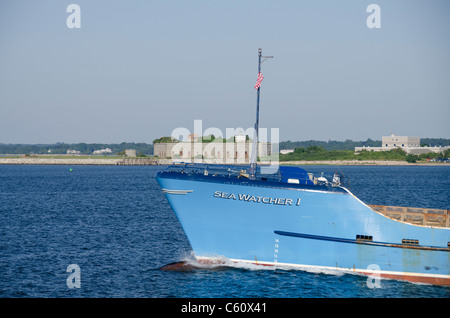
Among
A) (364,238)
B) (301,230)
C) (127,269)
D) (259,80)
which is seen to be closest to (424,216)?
(364,238)

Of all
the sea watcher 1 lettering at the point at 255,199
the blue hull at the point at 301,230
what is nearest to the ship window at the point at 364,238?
the blue hull at the point at 301,230

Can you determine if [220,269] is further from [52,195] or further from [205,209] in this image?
[52,195]

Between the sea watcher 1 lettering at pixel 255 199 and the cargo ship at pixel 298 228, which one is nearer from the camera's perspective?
the cargo ship at pixel 298 228

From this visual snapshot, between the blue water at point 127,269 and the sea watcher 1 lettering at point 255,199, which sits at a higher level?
the sea watcher 1 lettering at point 255,199

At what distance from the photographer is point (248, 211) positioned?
75.3 feet

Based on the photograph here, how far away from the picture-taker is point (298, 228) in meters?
22.6

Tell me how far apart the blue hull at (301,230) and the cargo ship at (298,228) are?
0.04m

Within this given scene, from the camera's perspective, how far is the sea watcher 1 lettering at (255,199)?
22500mm

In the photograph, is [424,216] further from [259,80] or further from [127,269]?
[127,269]

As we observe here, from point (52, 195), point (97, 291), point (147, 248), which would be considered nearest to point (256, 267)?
point (97, 291)

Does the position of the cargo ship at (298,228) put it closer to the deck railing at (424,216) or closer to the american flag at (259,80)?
the american flag at (259,80)

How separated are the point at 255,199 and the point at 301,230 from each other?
7.93ft
